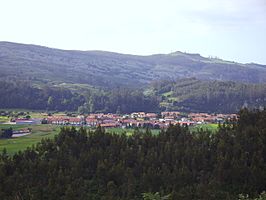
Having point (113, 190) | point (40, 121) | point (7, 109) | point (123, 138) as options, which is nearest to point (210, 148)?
point (123, 138)

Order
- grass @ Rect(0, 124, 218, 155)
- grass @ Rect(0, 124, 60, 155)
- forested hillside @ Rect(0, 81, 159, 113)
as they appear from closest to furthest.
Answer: grass @ Rect(0, 124, 60, 155), grass @ Rect(0, 124, 218, 155), forested hillside @ Rect(0, 81, 159, 113)

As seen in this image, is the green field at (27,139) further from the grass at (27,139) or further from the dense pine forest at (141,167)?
the dense pine forest at (141,167)

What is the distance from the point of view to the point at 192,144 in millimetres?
42000

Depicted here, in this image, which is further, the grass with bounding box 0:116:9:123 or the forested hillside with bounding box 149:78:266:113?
the forested hillside with bounding box 149:78:266:113

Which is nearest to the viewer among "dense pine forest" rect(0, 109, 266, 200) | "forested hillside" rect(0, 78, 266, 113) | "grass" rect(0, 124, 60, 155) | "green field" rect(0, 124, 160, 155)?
"dense pine forest" rect(0, 109, 266, 200)

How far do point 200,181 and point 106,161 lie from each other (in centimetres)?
893

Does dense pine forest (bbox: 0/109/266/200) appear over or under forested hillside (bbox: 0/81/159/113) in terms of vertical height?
under

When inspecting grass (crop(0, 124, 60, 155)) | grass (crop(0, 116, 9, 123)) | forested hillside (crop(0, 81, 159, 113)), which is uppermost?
forested hillside (crop(0, 81, 159, 113))

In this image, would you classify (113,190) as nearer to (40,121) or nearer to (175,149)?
(175,149)

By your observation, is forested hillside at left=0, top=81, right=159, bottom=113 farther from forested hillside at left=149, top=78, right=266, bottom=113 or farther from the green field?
the green field

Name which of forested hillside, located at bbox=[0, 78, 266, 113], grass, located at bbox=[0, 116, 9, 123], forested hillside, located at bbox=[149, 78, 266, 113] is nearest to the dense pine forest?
grass, located at bbox=[0, 116, 9, 123]

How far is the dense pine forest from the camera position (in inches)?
1337

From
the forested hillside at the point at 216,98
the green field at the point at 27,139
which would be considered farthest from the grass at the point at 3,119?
the forested hillside at the point at 216,98

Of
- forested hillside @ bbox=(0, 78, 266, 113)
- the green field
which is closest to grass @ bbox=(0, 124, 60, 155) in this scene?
the green field
